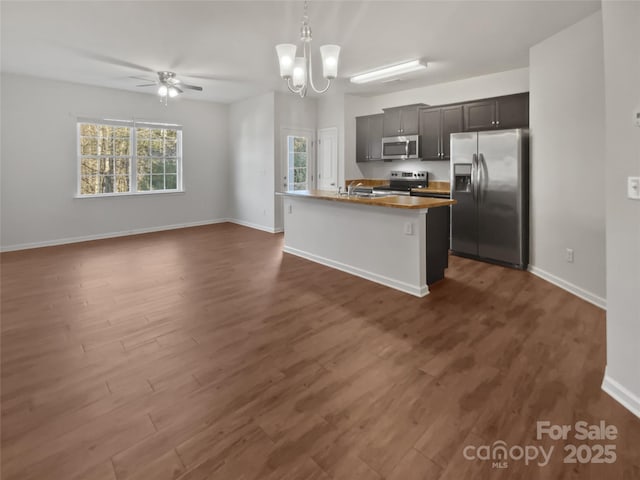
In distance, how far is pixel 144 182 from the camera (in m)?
7.29

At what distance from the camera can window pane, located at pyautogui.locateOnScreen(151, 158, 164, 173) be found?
7.39 m

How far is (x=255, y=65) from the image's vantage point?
5172mm

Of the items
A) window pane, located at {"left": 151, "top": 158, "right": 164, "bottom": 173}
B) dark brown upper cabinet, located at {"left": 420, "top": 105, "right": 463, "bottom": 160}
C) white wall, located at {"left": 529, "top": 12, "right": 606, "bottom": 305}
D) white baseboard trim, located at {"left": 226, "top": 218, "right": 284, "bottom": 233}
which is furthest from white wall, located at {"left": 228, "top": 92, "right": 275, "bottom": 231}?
white wall, located at {"left": 529, "top": 12, "right": 606, "bottom": 305}

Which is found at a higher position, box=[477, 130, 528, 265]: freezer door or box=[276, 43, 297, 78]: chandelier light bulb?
box=[276, 43, 297, 78]: chandelier light bulb

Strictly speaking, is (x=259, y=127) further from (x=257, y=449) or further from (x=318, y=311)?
(x=257, y=449)

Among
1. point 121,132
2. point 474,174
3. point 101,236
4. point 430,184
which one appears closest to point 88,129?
point 121,132

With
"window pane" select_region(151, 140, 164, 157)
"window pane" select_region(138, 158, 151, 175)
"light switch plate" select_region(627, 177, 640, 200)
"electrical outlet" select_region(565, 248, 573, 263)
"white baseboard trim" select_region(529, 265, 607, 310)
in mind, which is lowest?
"white baseboard trim" select_region(529, 265, 607, 310)

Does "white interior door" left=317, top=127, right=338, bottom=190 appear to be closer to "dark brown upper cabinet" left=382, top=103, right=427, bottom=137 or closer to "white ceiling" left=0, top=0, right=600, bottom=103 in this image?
"dark brown upper cabinet" left=382, top=103, right=427, bottom=137

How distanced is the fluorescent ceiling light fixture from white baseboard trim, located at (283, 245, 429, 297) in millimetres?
2878

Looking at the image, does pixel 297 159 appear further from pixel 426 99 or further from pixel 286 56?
pixel 286 56

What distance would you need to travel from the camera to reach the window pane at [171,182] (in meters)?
7.65

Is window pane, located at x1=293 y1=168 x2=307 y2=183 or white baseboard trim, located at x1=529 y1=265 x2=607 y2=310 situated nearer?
white baseboard trim, located at x1=529 y1=265 x2=607 y2=310

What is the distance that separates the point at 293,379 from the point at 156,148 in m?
6.66

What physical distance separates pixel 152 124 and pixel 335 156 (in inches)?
147
